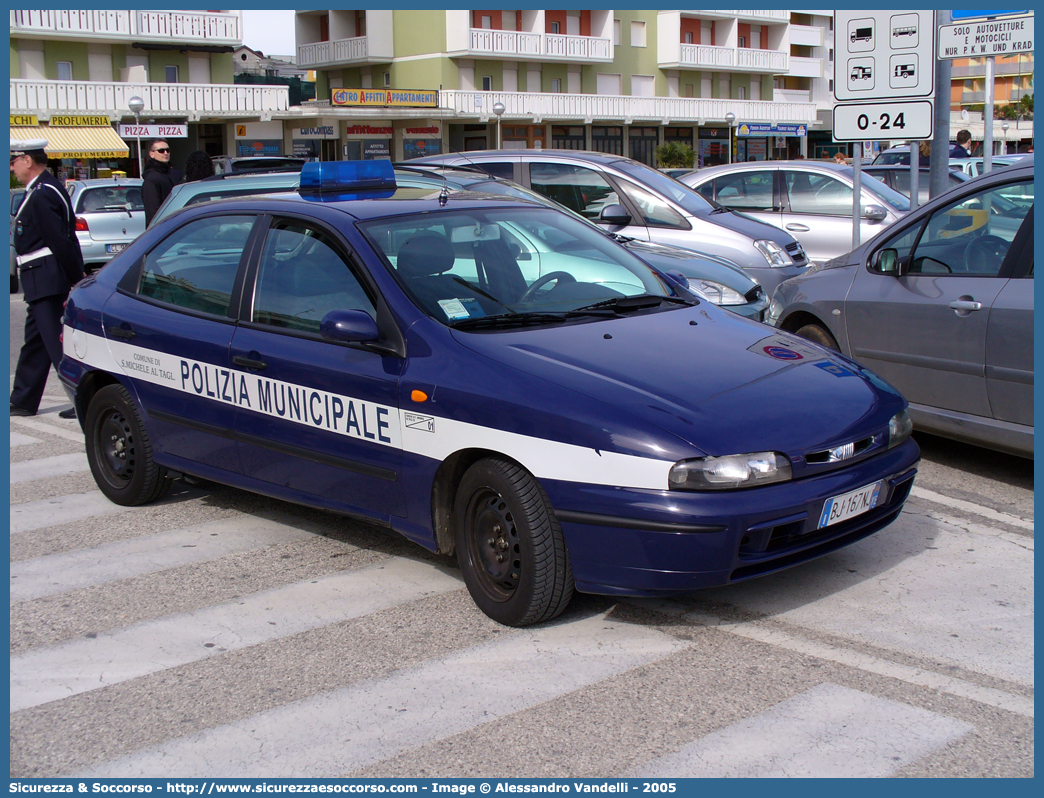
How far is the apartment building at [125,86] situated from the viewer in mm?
38344

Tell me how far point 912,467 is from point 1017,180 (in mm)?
2153

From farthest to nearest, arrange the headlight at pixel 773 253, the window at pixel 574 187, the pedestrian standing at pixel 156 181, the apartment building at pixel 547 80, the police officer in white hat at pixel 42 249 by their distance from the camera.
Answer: the apartment building at pixel 547 80 < the pedestrian standing at pixel 156 181 < the window at pixel 574 187 < the headlight at pixel 773 253 < the police officer in white hat at pixel 42 249

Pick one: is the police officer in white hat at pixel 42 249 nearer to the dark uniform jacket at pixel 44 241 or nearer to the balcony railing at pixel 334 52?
the dark uniform jacket at pixel 44 241

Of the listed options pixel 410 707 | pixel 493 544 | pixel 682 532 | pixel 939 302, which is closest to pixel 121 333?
pixel 493 544

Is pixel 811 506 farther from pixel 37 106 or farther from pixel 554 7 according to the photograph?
pixel 554 7

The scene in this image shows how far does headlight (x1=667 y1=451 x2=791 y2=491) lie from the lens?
3.77m

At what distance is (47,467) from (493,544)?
3847 millimetres

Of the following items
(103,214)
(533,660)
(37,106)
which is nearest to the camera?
(533,660)

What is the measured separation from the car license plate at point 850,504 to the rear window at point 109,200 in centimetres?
1595

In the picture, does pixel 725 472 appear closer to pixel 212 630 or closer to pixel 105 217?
pixel 212 630

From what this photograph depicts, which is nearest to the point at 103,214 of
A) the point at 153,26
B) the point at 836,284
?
the point at 836,284

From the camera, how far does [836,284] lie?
6984 mm

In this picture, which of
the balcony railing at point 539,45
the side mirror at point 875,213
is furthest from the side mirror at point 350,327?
the balcony railing at point 539,45

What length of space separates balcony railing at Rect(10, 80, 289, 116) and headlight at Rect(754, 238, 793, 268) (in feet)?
113
